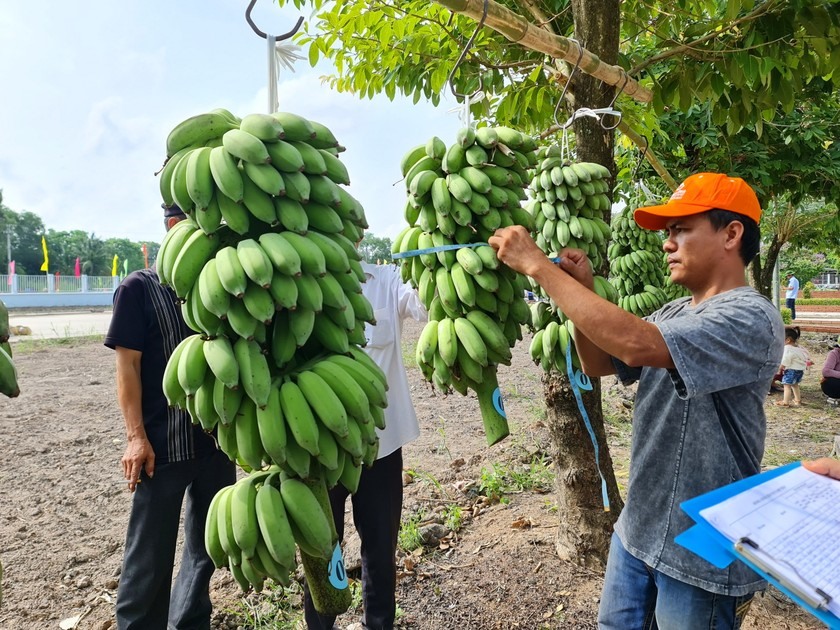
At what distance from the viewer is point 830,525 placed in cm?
137

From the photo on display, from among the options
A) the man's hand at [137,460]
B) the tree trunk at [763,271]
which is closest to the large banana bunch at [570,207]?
the man's hand at [137,460]

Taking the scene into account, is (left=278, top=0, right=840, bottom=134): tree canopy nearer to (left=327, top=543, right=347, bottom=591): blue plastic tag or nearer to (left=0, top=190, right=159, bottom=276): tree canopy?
(left=327, top=543, right=347, bottom=591): blue plastic tag

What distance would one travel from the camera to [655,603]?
1.93m

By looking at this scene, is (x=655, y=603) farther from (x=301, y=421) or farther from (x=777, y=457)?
(x=777, y=457)

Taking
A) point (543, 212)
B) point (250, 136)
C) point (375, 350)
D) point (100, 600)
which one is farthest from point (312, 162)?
point (100, 600)

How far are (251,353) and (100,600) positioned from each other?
3217 mm

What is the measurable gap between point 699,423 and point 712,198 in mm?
708

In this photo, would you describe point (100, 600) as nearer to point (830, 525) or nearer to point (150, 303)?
point (150, 303)

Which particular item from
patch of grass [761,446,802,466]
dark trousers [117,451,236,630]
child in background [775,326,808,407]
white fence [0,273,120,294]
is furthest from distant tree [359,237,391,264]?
white fence [0,273,120,294]

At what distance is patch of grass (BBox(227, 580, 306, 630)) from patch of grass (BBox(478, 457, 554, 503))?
5.89 ft

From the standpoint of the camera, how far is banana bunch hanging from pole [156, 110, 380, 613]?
1157 mm

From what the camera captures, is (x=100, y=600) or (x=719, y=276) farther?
(x=100, y=600)

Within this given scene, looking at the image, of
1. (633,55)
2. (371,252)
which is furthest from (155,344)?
(371,252)

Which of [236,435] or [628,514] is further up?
[236,435]
